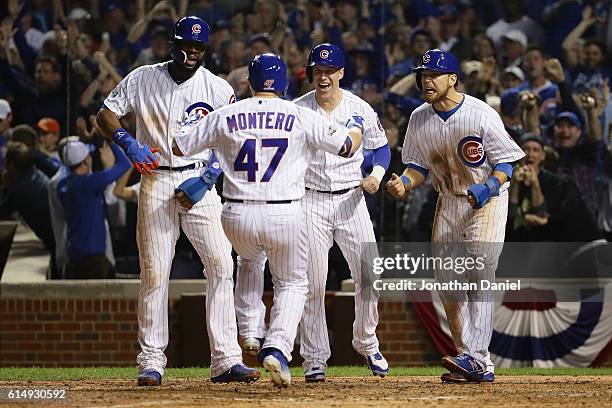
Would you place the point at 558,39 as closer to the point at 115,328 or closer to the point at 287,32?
the point at 287,32

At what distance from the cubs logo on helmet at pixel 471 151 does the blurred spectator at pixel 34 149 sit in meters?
6.38

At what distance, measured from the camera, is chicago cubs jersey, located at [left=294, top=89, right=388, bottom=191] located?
8.58m

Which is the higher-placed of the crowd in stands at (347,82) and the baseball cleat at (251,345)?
the crowd in stands at (347,82)

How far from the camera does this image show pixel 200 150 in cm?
760

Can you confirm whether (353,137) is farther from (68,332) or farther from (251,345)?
(68,332)

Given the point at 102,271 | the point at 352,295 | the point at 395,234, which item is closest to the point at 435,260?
the point at 352,295

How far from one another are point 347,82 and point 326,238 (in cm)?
530

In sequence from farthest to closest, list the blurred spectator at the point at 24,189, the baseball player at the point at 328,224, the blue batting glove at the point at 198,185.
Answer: the blurred spectator at the point at 24,189
the baseball player at the point at 328,224
the blue batting glove at the point at 198,185

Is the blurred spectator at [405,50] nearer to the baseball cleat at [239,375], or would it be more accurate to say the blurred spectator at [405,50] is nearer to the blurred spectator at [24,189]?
the blurred spectator at [24,189]

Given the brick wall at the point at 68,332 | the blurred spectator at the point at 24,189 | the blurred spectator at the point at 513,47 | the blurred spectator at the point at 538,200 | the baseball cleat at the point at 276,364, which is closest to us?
the baseball cleat at the point at 276,364

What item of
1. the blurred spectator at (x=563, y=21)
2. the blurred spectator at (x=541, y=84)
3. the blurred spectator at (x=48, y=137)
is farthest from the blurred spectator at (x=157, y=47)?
the blurred spectator at (x=563, y=21)

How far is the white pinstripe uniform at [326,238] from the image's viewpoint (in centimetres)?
846

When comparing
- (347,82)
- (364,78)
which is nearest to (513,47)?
(364,78)

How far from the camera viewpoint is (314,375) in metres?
8.43
